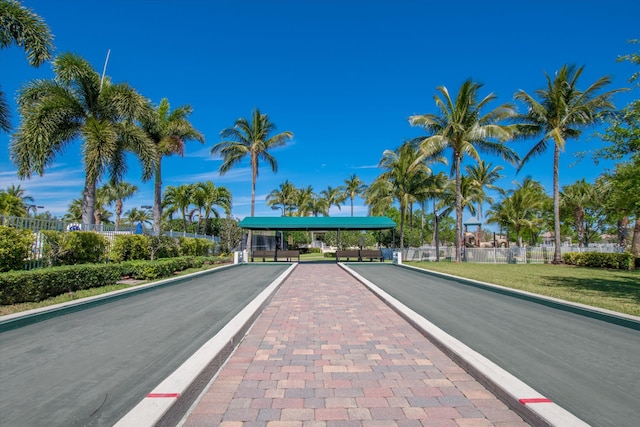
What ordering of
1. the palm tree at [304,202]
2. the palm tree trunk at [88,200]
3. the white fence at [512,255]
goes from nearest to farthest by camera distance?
1. the palm tree trunk at [88,200]
2. the white fence at [512,255]
3. the palm tree at [304,202]

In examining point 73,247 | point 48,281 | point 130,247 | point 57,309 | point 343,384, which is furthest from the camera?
point 130,247

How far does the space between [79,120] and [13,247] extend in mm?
8833

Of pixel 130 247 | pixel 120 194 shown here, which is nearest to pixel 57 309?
pixel 130 247

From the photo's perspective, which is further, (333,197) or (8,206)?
(333,197)

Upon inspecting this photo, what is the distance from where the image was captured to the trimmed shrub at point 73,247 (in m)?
9.70

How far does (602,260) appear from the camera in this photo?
68.3 ft

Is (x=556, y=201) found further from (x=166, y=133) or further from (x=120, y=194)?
(x=120, y=194)

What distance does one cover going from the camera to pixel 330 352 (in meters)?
4.57

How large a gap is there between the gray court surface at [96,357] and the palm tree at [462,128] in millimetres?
20649

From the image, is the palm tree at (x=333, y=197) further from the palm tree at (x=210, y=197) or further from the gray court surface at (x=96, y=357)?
the gray court surface at (x=96, y=357)

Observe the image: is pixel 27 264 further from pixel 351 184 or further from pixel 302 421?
pixel 351 184

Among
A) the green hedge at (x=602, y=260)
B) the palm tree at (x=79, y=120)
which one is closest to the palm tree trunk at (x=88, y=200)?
the palm tree at (x=79, y=120)

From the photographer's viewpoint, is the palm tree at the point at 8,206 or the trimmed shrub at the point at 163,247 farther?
the palm tree at the point at 8,206

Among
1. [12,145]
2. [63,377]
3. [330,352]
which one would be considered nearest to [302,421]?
[330,352]
